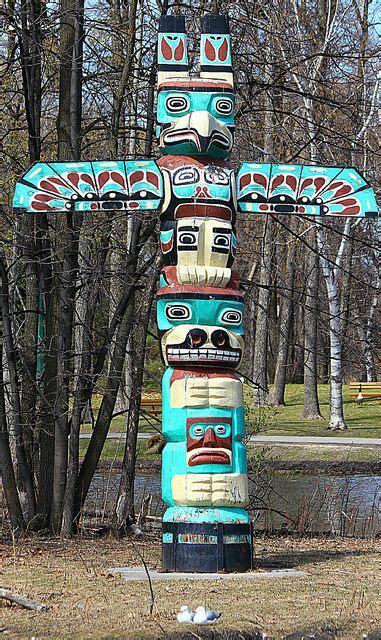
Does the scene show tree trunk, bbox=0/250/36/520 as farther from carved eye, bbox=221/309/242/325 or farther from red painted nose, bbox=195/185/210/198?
carved eye, bbox=221/309/242/325

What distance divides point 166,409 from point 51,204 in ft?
6.59

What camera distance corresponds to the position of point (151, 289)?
11.7 metres

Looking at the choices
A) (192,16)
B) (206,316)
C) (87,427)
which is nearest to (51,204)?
(206,316)

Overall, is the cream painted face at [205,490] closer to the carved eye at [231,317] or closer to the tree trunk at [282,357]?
the carved eye at [231,317]

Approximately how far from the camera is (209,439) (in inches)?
337

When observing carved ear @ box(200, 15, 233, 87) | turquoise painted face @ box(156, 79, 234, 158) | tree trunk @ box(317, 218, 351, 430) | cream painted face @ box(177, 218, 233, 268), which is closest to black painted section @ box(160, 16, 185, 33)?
carved ear @ box(200, 15, 233, 87)

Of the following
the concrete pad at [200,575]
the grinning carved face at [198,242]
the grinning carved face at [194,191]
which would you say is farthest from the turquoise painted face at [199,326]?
the concrete pad at [200,575]

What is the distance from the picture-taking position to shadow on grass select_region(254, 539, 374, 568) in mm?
9180

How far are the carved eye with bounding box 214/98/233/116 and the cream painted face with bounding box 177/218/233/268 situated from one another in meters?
1.03

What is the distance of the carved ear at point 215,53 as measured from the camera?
936cm

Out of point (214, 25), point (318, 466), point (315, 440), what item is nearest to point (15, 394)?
point (214, 25)

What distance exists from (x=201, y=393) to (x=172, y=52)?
3104 mm

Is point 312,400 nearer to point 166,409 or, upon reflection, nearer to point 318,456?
point 318,456

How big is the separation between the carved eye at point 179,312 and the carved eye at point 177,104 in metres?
1.77
